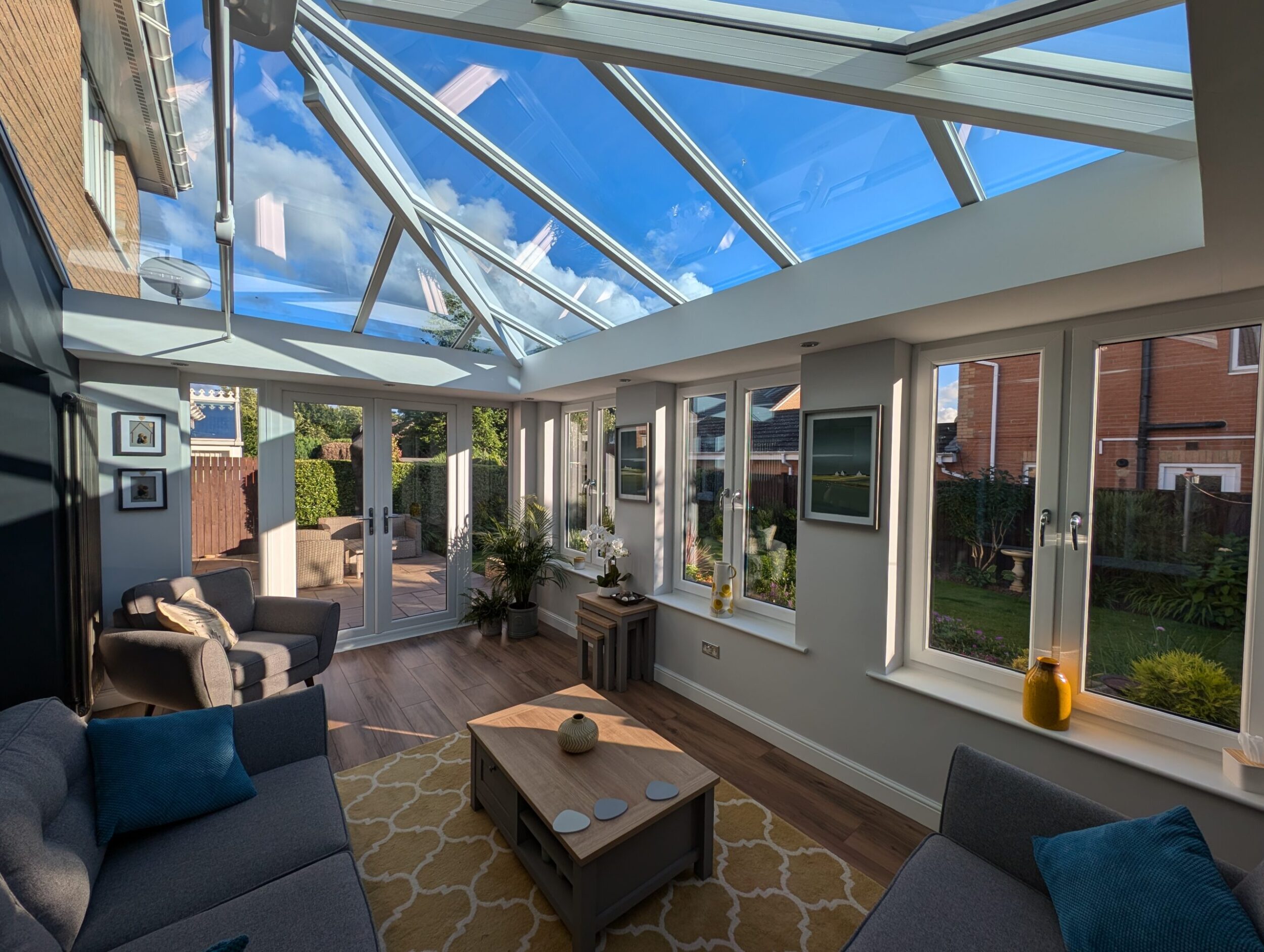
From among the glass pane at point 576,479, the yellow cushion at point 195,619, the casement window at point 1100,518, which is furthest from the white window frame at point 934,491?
the yellow cushion at point 195,619

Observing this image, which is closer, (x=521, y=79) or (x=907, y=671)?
(x=521, y=79)

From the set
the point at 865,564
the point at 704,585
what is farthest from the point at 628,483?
the point at 865,564

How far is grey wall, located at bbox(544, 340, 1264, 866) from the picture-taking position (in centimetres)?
206

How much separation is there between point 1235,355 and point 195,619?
16.2ft

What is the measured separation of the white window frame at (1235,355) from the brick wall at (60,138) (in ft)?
15.0

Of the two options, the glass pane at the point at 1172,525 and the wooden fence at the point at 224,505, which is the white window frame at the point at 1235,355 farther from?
the wooden fence at the point at 224,505

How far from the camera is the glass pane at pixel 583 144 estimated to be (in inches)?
75.0

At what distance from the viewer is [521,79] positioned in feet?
6.50

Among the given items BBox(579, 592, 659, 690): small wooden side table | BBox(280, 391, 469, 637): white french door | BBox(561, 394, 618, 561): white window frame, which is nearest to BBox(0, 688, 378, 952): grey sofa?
BBox(579, 592, 659, 690): small wooden side table

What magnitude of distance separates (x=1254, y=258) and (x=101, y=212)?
4.83m

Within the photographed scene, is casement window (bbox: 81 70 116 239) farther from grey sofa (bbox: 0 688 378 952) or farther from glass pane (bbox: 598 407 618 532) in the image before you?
glass pane (bbox: 598 407 618 532)

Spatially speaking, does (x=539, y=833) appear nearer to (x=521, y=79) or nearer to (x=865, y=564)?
(x=865, y=564)

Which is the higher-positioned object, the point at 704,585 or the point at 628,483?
the point at 628,483

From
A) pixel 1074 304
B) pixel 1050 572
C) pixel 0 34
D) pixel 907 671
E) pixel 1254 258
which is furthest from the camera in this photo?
pixel 907 671
